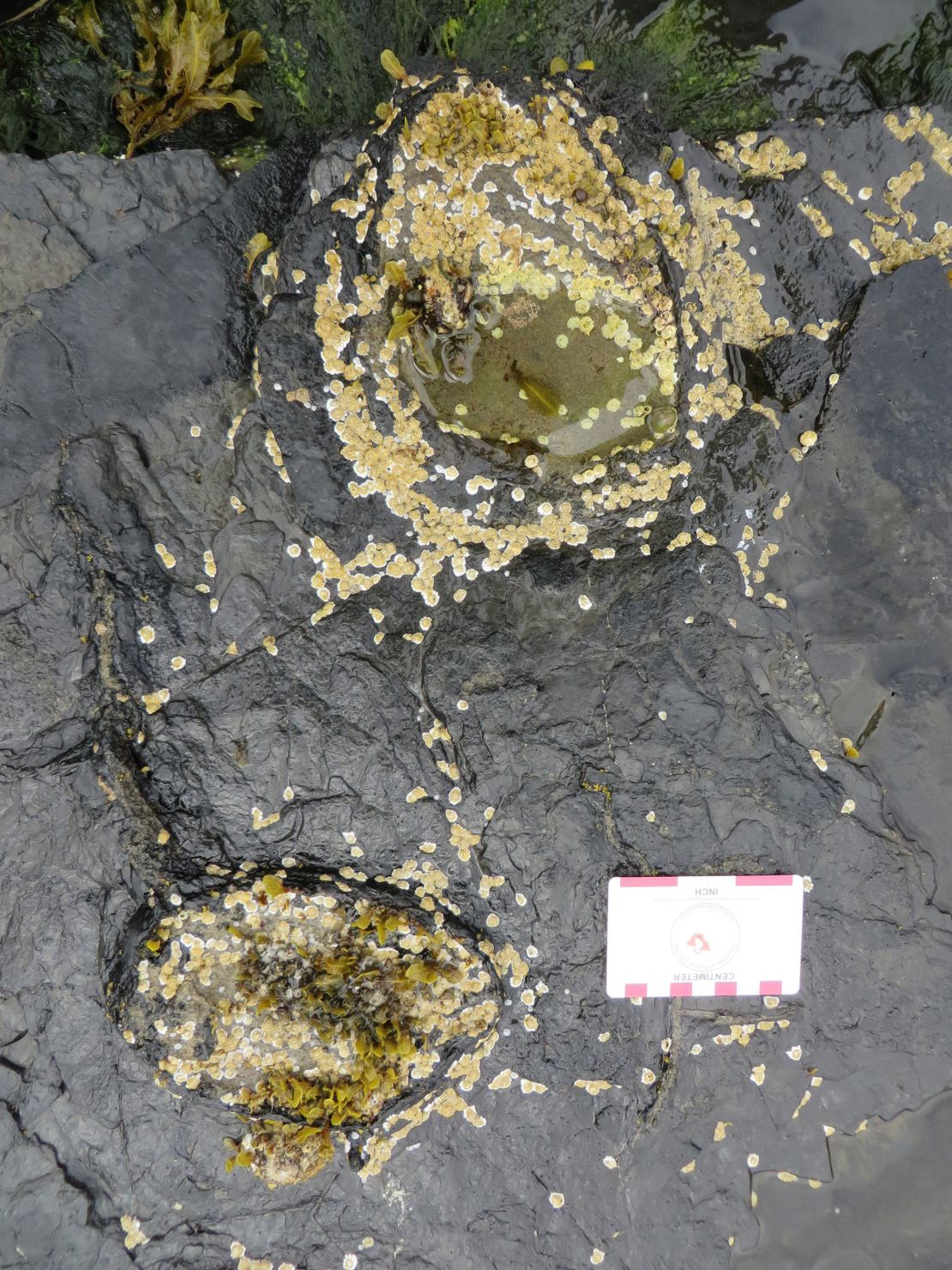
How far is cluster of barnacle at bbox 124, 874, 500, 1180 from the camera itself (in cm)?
274

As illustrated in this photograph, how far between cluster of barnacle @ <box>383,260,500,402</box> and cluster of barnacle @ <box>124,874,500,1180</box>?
209 centimetres

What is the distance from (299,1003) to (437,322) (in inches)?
105

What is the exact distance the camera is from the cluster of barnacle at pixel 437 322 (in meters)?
2.84

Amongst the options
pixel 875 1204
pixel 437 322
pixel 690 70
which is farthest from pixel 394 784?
pixel 690 70

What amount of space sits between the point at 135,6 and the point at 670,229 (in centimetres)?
223

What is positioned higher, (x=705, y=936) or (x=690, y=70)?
(x=690, y=70)

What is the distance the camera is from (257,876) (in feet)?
9.16

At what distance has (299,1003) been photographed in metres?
2.75

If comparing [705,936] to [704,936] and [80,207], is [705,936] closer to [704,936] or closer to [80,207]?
[704,936]

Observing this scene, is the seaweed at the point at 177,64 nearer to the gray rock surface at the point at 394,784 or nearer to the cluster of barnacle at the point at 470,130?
the gray rock surface at the point at 394,784

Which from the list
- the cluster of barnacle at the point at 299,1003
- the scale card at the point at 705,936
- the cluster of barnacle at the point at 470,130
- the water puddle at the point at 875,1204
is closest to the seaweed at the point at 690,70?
the cluster of barnacle at the point at 470,130

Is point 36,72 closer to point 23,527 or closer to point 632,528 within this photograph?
point 23,527

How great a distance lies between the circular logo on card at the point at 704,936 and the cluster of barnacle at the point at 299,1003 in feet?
2.70

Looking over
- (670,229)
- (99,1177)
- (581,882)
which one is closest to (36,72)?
(670,229)
